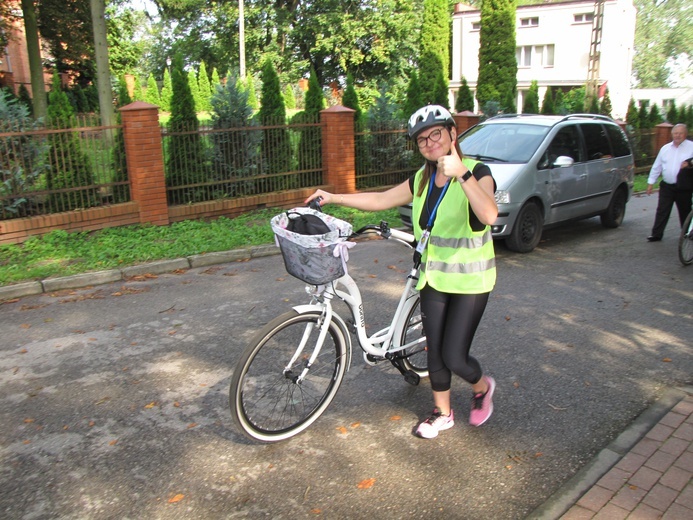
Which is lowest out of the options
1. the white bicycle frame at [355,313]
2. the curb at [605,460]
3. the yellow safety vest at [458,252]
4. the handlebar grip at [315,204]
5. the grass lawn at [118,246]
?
the curb at [605,460]

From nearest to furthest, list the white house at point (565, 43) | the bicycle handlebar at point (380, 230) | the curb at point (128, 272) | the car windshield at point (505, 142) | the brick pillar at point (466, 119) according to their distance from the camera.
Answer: the bicycle handlebar at point (380, 230)
the curb at point (128, 272)
the car windshield at point (505, 142)
the brick pillar at point (466, 119)
the white house at point (565, 43)

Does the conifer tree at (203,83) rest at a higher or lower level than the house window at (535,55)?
lower

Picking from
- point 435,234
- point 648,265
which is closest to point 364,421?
point 435,234

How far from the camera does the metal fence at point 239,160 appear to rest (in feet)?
35.3

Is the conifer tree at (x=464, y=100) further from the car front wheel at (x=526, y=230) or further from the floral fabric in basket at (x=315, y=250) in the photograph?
the floral fabric in basket at (x=315, y=250)

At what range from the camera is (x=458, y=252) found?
3.45m

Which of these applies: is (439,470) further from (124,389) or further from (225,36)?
(225,36)

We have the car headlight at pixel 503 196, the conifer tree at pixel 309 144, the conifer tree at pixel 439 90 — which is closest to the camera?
the car headlight at pixel 503 196

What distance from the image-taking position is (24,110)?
922 centimetres

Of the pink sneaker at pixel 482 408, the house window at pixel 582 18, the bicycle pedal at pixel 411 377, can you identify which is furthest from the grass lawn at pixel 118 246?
the house window at pixel 582 18

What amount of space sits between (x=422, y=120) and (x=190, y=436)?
2.40 meters

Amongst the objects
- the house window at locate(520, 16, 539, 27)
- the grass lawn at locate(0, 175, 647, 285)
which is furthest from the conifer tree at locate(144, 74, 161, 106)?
the grass lawn at locate(0, 175, 647, 285)

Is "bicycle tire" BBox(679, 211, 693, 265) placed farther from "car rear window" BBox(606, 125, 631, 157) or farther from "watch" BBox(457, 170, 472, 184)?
"watch" BBox(457, 170, 472, 184)

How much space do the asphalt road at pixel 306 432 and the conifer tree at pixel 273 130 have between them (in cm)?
511
